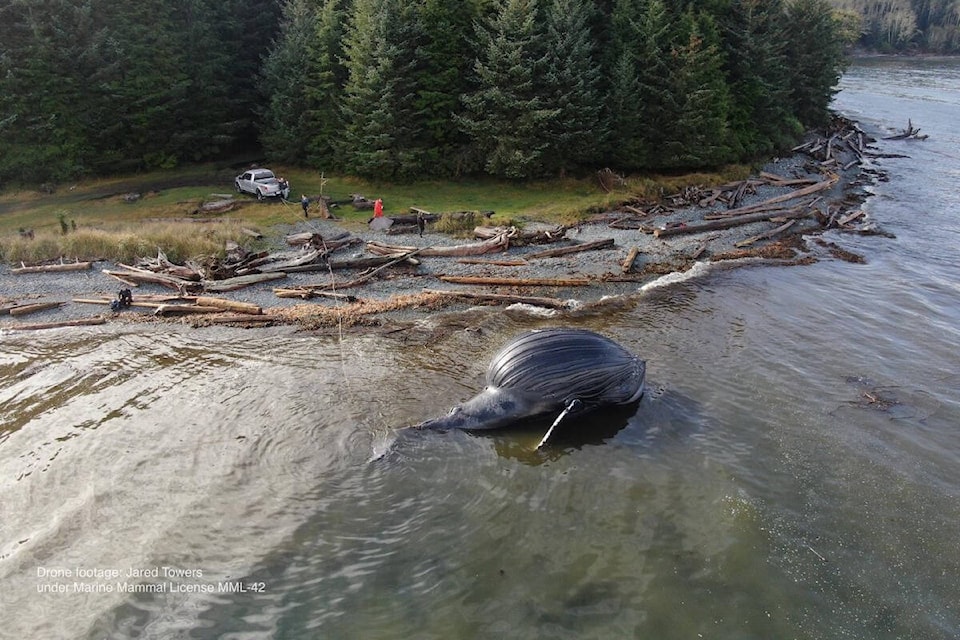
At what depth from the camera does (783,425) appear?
12.7 meters

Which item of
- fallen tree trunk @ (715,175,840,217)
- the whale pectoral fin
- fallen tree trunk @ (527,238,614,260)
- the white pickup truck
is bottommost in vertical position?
the whale pectoral fin

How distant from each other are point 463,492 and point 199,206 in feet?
83.8

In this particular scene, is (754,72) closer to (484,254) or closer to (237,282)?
(484,254)

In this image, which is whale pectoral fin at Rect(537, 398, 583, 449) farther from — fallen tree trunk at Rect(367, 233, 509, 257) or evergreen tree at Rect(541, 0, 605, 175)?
evergreen tree at Rect(541, 0, 605, 175)

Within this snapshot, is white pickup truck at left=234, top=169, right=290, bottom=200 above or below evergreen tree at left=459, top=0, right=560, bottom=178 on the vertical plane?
below

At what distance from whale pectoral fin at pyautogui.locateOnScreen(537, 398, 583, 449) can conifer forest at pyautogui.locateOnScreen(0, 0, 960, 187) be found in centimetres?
2202

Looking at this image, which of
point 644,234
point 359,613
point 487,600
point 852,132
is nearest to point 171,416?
point 359,613

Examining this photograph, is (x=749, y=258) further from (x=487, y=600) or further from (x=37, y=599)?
(x=37, y=599)

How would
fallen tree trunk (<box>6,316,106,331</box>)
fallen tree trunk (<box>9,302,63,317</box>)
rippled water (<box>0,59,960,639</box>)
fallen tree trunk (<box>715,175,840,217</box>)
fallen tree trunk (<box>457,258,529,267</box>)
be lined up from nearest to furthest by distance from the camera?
rippled water (<box>0,59,960,639</box>) → fallen tree trunk (<box>6,316,106,331</box>) → fallen tree trunk (<box>9,302,63,317</box>) → fallen tree trunk (<box>457,258,529,267</box>) → fallen tree trunk (<box>715,175,840,217</box>)

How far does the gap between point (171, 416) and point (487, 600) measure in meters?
8.37

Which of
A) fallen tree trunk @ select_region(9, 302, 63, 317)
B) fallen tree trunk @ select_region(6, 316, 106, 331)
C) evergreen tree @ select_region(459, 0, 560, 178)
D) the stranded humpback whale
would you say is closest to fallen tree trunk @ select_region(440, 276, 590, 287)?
the stranded humpback whale

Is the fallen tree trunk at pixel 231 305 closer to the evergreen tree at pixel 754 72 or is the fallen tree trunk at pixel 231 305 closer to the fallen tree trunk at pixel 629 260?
the fallen tree trunk at pixel 629 260

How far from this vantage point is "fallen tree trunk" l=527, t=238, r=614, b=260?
22891 mm

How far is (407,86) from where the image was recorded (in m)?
33.0
